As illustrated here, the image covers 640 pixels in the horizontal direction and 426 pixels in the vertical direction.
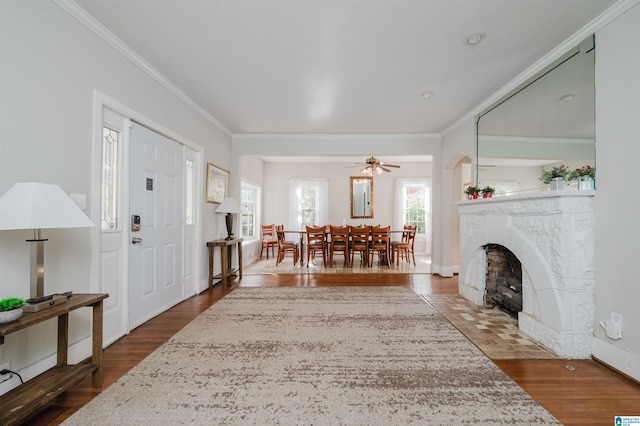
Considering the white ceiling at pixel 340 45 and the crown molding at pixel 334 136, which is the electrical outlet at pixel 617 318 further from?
the crown molding at pixel 334 136

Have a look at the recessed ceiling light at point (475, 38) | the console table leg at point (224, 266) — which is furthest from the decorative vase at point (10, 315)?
the recessed ceiling light at point (475, 38)

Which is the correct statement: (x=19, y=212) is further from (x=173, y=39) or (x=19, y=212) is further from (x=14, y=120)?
(x=173, y=39)

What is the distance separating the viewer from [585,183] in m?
2.11

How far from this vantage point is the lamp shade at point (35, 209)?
4.20 feet

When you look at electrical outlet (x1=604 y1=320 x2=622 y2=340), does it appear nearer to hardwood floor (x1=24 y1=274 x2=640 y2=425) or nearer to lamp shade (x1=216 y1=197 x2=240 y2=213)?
hardwood floor (x1=24 y1=274 x2=640 y2=425)

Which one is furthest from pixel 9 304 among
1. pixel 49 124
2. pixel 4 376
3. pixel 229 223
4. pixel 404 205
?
pixel 404 205

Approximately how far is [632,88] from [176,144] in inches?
163

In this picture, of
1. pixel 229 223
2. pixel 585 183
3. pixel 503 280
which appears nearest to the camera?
pixel 585 183

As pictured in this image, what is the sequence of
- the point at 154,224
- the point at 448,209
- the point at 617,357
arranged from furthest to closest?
the point at 448,209
the point at 154,224
the point at 617,357

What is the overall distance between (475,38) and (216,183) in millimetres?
3776

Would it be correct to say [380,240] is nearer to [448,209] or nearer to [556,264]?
[448,209]

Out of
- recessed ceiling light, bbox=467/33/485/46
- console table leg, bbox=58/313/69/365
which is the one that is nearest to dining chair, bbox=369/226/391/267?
recessed ceiling light, bbox=467/33/485/46

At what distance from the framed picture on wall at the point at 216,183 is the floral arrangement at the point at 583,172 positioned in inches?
165

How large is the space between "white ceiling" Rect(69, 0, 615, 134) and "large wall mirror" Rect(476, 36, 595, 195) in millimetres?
241
